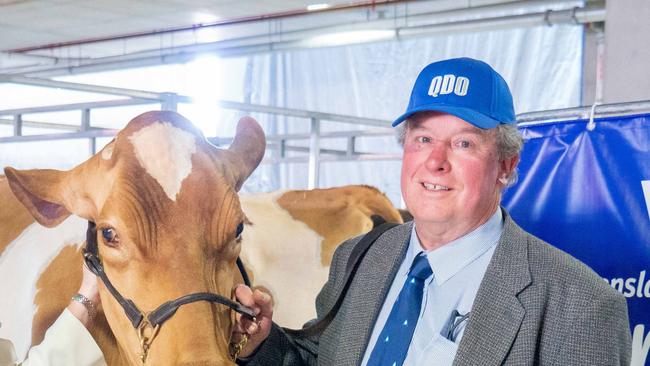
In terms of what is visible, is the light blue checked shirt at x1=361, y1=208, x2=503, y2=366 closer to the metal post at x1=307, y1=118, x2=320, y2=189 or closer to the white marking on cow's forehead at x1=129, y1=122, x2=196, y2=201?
the white marking on cow's forehead at x1=129, y1=122, x2=196, y2=201

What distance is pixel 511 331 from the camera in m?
1.65

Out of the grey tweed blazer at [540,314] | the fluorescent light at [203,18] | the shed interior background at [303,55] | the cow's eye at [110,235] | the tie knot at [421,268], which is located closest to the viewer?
the grey tweed blazer at [540,314]

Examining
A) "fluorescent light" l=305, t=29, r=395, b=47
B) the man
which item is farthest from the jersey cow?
"fluorescent light" l=305, t=29, r=395, b=47

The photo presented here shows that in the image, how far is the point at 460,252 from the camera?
1786 mm

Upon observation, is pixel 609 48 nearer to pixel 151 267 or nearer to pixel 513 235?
pixel 513 235

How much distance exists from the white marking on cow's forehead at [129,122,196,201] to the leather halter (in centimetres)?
19

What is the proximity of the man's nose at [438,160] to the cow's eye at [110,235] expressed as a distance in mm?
639

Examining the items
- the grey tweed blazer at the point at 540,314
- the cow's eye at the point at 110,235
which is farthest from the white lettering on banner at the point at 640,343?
the cow's eye at the point at 110,235

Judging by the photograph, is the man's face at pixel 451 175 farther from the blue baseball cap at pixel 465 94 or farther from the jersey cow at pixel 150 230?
the jersey cow at pixel 150 230

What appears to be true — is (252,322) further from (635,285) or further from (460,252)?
(635,285)

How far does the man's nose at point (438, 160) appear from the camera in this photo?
1751 mm

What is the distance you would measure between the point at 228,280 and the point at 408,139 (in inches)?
19.0

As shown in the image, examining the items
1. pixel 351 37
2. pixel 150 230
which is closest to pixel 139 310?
pixel 150 230

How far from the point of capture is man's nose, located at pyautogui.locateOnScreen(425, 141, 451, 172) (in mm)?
1751
